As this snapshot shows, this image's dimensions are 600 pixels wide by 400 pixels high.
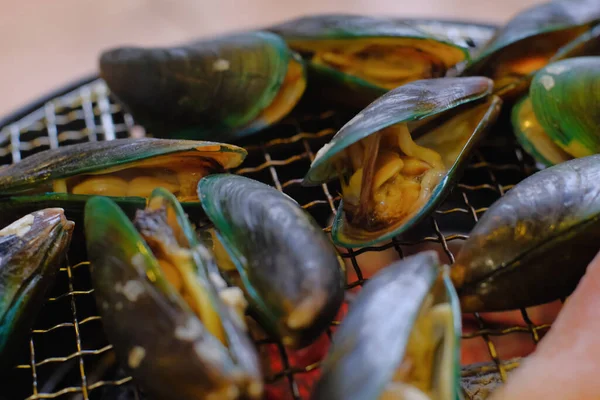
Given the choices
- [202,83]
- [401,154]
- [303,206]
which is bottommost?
[303,206]

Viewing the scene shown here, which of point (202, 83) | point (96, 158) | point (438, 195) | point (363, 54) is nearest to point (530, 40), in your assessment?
point (363, 54)

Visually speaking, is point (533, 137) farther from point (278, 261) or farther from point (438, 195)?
point (278, 261)

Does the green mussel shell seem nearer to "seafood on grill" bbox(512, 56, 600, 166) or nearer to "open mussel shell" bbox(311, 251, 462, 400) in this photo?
"open mussel shell" bbox(311, 251, 462, 400)

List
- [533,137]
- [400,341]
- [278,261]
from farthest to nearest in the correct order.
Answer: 1. [533,137]
2. [278,261]
3. [400,341]

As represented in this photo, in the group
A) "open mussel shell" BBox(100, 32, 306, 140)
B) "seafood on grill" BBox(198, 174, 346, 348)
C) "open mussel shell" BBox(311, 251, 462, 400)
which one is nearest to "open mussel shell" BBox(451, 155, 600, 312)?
"open mussel shell" BBox(311, 251, 462, 400)

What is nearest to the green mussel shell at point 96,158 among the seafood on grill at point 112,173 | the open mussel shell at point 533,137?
the seafood on grill at point 112,173

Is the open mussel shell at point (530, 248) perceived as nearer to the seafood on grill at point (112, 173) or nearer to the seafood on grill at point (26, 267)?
the seafood on grill at point (112, 173)

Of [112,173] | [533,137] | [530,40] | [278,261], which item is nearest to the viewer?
[278,261]

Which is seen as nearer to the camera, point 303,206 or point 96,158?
point 96,158
